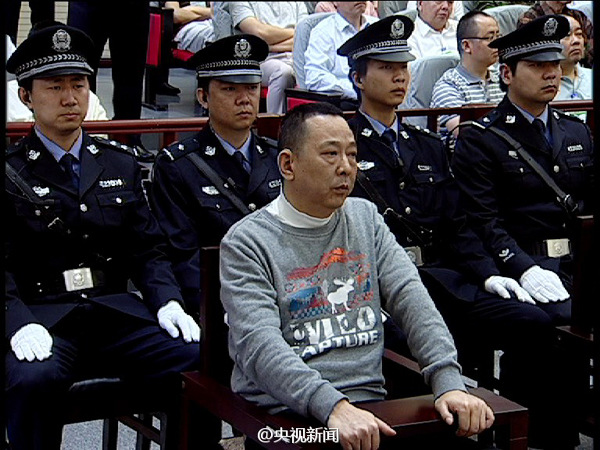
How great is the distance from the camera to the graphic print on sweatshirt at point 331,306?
9.20ft

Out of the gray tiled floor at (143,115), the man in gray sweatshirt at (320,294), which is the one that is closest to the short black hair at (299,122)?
the man in gray sweatshirt at (320,294)

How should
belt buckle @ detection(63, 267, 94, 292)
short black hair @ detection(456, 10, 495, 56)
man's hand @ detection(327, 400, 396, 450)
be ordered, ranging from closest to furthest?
man's hand @ detection(327, 400, 396, 450) < belt buckle @ detection(63, 267, 94, 292) < short black hair @ detection(456, 10, 495, 56)

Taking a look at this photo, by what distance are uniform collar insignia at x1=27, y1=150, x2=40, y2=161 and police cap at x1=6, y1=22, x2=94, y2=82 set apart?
0.25 m

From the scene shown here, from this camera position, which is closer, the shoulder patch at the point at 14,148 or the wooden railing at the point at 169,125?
the shoulder patch at the point at 14,148

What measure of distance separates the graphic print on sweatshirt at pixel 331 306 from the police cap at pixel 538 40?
180cm

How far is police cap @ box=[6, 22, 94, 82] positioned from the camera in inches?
140

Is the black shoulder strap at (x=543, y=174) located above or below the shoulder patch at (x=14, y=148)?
below

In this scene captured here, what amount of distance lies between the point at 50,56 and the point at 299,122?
1.08 m

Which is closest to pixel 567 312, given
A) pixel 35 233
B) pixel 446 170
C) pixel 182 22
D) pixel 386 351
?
pixel 446 170

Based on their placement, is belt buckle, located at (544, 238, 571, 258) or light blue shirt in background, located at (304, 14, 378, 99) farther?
light blue shirt in background, located at (304, 14, 378, 99)

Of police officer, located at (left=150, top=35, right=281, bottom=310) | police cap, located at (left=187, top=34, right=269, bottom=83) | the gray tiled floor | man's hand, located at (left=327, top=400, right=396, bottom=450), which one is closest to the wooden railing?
police officer, located at (left=150, top=35, right=281, bottom=310)

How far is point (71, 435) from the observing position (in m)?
4.09

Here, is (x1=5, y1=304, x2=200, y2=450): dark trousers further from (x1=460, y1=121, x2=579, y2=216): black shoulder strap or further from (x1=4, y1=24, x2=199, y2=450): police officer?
(x1=460, y1=121, x2=579, y2=216): black shoulder strap

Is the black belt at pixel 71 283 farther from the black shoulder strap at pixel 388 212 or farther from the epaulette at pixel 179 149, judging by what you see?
the black shoulder strap at pixel 388 212
